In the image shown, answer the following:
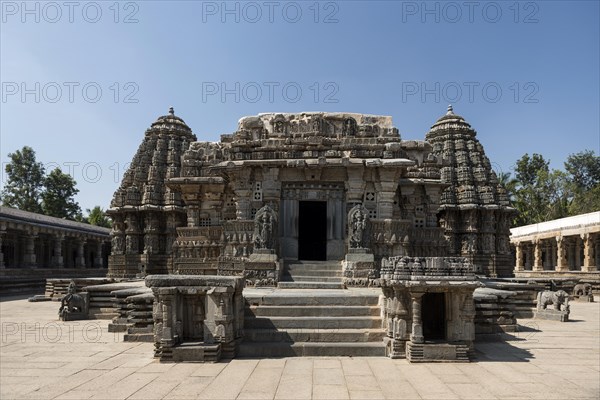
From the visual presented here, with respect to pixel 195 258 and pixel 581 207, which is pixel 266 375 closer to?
pixel 195 258

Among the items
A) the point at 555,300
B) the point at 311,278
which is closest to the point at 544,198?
the point at 555,300

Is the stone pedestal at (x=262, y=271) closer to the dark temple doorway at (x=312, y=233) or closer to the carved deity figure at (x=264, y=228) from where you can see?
the carved deity figure at (x=264, y=228)

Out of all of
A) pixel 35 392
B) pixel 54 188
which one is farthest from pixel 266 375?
pixel 54 188

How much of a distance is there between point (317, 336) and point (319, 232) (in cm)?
756

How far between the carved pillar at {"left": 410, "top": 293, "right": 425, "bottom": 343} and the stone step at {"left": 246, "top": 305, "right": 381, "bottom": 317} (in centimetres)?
135

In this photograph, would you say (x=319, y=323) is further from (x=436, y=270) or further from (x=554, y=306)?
(x=554, y=306)

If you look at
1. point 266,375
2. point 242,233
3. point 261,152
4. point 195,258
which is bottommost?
point 266,375

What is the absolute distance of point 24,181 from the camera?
164 ft

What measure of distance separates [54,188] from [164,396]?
174 ft

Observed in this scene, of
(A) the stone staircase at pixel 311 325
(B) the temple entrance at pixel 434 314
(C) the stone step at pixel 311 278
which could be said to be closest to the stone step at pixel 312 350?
(A) the stone staircase at pixel 311 325

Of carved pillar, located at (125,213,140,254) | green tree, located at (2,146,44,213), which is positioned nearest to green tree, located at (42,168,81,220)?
green tree, located at (2,146,44,213)

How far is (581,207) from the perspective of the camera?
44469 mm

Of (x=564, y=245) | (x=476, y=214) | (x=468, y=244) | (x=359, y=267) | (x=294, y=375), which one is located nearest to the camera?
(x=294, y=375)

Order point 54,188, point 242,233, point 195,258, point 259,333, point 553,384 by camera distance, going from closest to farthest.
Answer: point 553,384, point 259,333, point 242,233, point 195,258, point 54,188
